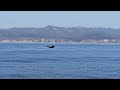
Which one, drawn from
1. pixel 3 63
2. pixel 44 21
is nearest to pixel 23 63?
pixel 3 63
